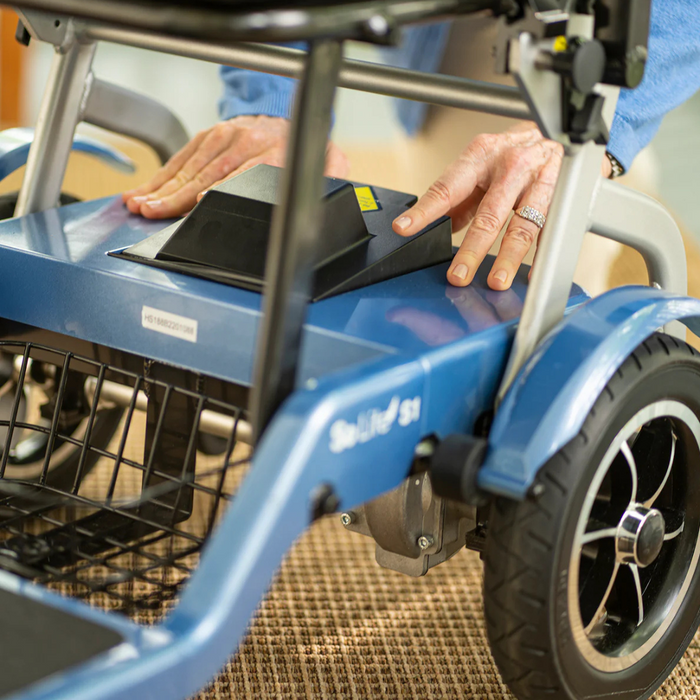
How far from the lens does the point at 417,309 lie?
0.77 meters

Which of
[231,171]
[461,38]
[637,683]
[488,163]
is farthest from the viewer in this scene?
[461,38]

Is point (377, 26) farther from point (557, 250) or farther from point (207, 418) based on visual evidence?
point (207, 418)

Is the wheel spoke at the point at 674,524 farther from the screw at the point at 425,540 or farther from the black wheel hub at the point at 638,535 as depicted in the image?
the screw at the point at 425,540

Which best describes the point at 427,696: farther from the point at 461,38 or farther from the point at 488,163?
the point at 461,38

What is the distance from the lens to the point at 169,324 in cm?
76

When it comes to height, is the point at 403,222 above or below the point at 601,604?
above

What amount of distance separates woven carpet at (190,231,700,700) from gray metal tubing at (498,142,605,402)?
34 centimetres

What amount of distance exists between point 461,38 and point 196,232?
0.72m

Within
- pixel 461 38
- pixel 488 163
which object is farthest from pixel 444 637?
pixel 461 38

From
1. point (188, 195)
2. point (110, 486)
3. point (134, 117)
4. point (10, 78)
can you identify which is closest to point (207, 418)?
point (110, 486)

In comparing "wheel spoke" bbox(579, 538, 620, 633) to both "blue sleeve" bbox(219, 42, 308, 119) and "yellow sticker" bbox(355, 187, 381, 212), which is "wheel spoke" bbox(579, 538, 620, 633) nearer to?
"yellow sticker" bbox(355, 187, 381, 212)

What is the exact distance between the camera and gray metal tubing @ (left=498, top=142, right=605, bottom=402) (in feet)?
2.33

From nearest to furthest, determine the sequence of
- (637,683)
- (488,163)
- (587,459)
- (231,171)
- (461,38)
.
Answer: (587,459), (637,683), (488,163), (231,171), (461,38)

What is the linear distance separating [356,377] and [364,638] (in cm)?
47
